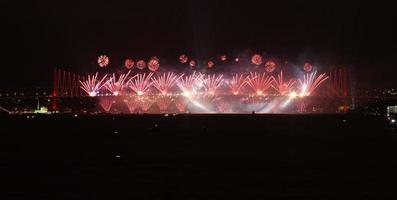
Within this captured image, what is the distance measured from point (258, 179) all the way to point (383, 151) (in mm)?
20367

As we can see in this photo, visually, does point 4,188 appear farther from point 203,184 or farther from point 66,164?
point 66,164

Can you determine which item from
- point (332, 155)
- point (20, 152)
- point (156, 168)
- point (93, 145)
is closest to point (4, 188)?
point (156, 168)

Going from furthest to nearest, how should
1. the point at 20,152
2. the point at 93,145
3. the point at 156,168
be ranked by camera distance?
the point at 93,145 → the point at 20,152 → the point at 156,168

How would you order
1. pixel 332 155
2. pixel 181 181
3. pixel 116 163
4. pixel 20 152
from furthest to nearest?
pixel 20 152
pixel 332 155
pixel 116 163
pixel 181 181

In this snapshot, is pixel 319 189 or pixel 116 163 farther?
pixel 116 163

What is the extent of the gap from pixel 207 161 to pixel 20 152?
15688mm

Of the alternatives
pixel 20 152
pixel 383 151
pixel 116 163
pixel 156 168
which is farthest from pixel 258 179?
pixel 20 152

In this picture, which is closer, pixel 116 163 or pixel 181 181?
pixel 181 181

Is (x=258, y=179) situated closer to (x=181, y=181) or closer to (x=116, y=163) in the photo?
(x=181, y=181)

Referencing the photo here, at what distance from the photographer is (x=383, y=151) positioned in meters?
52.9

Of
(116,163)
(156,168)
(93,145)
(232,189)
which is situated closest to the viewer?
(232,189)

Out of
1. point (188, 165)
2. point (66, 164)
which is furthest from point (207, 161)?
point (66, 164)

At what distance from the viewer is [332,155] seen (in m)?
49.8

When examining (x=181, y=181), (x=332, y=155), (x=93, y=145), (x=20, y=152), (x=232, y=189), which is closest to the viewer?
(x=232, y=189)
